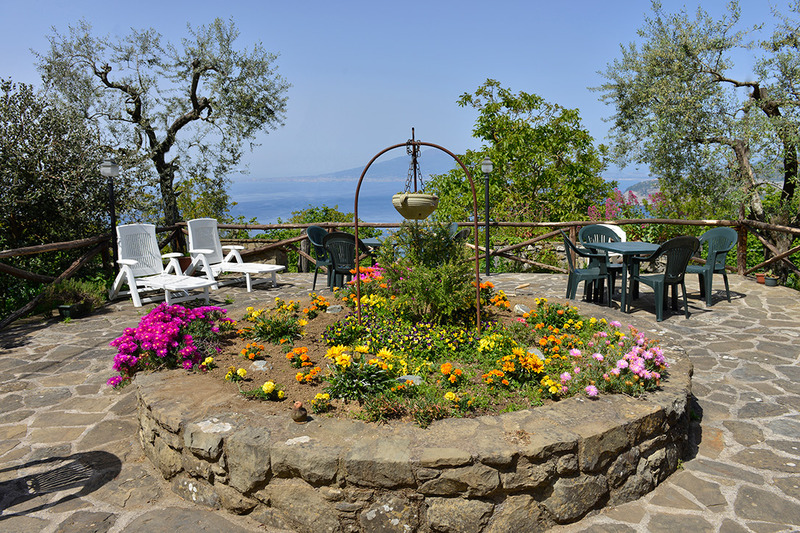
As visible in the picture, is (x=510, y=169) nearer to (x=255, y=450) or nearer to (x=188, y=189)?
(x=188, y=189)

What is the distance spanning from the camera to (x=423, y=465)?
2270 millimetres

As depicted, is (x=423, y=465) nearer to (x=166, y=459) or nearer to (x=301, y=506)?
(x=301, y=506)

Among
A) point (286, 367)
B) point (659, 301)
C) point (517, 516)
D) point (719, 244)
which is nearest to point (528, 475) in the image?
point (517, 516)

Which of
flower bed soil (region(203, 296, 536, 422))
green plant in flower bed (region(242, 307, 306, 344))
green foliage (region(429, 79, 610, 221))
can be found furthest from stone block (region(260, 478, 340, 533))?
green foliage (region(429, 79, 610, 221))

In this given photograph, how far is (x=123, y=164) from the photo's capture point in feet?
34.3

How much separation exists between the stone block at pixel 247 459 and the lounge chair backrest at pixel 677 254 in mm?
4505

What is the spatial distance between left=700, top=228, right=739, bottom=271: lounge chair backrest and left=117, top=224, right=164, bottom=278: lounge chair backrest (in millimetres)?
7107

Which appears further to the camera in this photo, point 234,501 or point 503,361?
point 503,361

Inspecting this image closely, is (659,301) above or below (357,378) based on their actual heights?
below

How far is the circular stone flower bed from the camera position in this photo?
7.55 feet

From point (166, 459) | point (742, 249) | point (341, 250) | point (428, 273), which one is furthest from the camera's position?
point (742, 249)

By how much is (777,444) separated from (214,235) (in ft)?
23.8

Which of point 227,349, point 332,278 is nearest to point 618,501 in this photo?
point 227,349

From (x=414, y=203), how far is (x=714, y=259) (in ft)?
14.2
